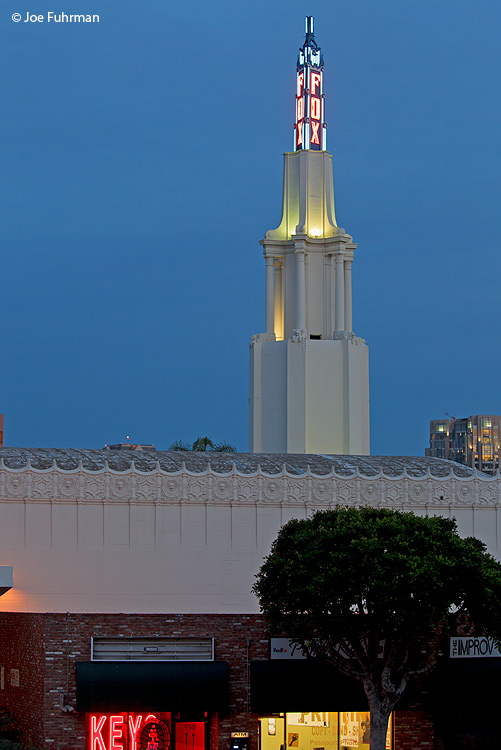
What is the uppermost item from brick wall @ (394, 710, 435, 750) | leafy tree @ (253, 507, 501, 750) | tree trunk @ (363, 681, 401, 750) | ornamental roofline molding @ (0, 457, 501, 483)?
ornamental roofline molding @ (0, 457, 501, 483)

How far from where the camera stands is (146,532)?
5191cm

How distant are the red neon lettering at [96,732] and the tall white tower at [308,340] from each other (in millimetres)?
29387

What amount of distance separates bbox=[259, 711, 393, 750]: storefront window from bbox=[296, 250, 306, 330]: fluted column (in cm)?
3013

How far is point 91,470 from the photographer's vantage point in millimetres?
51844

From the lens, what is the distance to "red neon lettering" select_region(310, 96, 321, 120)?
77.7m

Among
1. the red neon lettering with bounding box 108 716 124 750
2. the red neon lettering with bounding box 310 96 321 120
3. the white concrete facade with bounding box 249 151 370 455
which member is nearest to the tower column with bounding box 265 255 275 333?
the white concrete facade with bounding box 249 151 370 455

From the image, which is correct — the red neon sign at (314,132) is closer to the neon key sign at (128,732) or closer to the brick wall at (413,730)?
the brick wall at (413,730)

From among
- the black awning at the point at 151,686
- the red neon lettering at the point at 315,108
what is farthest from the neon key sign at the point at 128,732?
the red neon lettering at the point at 315,108

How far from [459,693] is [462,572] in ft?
28.2

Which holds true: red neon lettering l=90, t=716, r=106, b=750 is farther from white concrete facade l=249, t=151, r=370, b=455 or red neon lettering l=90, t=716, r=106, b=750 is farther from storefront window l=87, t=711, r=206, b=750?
white concrete facade l=249, t=151, r=370, b=455

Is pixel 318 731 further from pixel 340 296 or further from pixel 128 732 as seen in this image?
pixel 340 296

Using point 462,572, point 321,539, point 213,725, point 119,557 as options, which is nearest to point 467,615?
point 462,572

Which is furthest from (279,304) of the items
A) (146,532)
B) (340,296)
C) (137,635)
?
(137,635)

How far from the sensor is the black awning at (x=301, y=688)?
48500 mm
